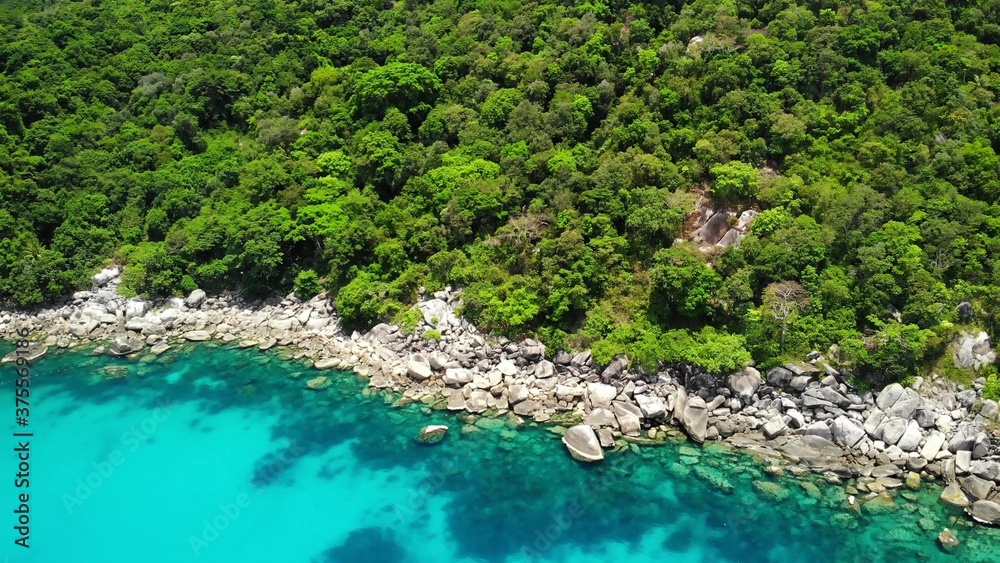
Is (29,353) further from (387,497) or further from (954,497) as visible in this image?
(954,497)

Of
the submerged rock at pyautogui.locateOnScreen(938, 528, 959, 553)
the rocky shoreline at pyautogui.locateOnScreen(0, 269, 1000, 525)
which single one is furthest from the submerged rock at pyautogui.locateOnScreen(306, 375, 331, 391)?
the submerged rock at pyautogui.locateOnScreen(938, 528, 959, 553)

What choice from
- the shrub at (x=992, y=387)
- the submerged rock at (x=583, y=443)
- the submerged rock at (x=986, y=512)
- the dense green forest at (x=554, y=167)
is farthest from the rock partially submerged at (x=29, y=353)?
the shrub at (x=992, y=387)

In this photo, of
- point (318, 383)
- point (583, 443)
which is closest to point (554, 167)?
point (583, 443)

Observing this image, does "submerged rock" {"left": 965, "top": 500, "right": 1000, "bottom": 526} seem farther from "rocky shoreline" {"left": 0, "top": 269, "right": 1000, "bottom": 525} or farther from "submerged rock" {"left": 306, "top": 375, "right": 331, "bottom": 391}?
"submerged rock" {"left": 306, "top": 375, "right": 331, "bottom": 391}

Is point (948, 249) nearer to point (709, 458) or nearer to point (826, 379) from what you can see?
point (826, 379)

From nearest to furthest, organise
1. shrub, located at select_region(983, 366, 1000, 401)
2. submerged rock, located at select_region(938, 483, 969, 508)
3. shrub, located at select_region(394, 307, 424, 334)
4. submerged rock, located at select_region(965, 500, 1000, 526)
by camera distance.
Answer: submerged rock, located at select_region(965, 500, 1000, 526), submerged rock, located at select_region(938, 483, 969, 508), shrub, located at select_region(983, 366, 1000, 401), shrub, located at select_region(394, 307, 424, 334)

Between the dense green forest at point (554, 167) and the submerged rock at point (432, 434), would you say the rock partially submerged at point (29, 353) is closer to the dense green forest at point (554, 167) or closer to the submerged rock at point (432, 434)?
the dense green forest at point (554, 167)
